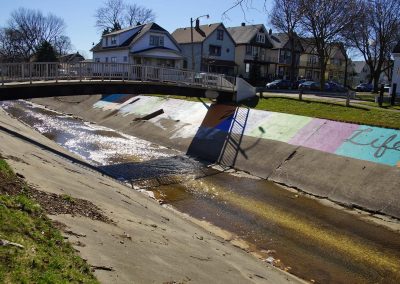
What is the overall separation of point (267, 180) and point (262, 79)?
54.7 m

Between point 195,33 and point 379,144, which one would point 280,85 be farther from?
point 379,144

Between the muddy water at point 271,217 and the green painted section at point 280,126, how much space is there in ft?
15.5

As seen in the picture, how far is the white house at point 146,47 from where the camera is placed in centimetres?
5850

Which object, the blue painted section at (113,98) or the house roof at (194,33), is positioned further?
the house roof at (194,33)

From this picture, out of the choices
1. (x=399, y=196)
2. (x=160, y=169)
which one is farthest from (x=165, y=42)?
(x=399, y=196)

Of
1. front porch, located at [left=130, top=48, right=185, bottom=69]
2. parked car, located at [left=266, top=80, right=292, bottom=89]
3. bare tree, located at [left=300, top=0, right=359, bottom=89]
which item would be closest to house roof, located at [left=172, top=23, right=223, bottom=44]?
front porch, located at [left=130, top=48, right=185, bottom=69]

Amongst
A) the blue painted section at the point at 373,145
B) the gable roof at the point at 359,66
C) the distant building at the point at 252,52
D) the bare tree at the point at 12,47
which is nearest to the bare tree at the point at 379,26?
the distant building at the point at 252,52

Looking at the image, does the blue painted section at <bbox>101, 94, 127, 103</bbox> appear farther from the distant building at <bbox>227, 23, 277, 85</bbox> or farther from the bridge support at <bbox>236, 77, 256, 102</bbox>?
the distant building at <bbox>227, 23, 277, 85</bbox>

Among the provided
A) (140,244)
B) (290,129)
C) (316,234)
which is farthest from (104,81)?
(140,244)

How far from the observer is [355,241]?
1408 centimetres

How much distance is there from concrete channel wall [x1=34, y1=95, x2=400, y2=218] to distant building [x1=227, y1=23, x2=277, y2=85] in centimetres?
3984

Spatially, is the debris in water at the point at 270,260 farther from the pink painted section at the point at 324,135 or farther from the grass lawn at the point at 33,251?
the pink painted section at the point at 324,135

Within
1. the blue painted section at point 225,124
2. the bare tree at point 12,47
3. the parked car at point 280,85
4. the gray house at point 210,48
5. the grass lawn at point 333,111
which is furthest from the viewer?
the bare tree at point 12,47

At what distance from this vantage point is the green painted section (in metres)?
25.2
